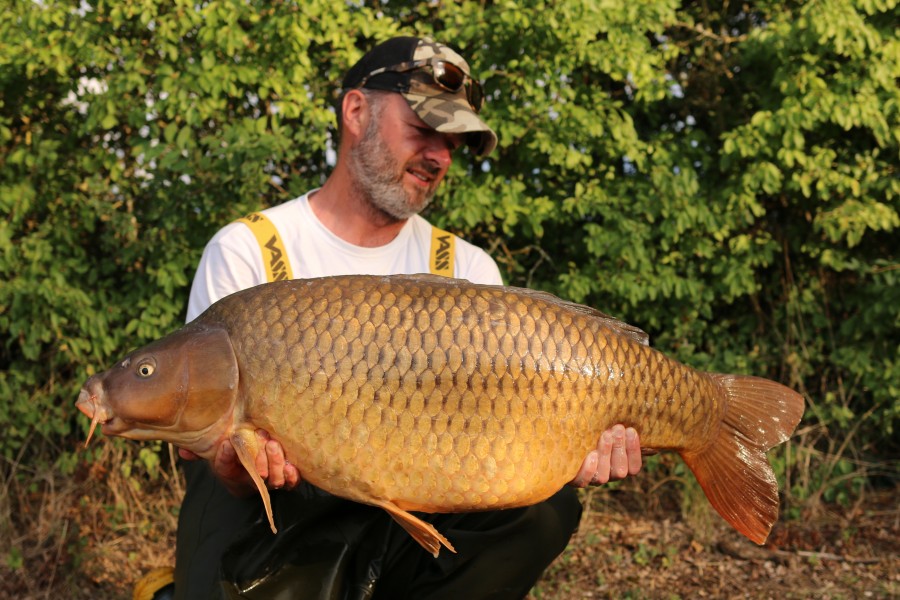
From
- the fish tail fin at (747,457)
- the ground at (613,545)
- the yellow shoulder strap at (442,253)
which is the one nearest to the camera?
the fish tail fin at (747,457)

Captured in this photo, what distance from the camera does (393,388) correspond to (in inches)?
60.3

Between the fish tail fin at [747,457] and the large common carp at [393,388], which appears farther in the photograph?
the fish tail fin at [747,457]

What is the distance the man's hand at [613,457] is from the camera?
169cm

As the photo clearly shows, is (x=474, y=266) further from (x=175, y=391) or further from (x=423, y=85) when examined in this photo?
(x=175, y=391)

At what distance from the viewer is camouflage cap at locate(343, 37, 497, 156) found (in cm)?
222

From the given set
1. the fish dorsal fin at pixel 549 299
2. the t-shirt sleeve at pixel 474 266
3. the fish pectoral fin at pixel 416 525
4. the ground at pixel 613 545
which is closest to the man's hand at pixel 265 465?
the fish pectoral fin at pixel 416 525

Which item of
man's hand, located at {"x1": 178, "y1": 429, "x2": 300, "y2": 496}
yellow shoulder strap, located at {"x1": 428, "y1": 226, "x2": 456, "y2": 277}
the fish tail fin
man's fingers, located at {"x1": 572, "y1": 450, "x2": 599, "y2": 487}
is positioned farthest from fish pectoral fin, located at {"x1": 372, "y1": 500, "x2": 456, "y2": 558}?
yellow shoulder strap, located at {"x1": 428, "y1": 226, "x2": 456, "y2": 277}

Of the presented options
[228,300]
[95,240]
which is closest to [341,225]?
[228,300]

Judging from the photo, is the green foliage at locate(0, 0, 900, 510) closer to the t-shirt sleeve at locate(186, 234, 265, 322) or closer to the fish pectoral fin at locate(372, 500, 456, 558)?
the t-shirt sleeve at locate(186, 234, 265, 322)

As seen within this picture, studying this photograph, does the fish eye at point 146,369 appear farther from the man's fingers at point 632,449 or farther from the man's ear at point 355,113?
the man's ear at point 355,113

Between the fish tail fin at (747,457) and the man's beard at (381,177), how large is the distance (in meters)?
0.87

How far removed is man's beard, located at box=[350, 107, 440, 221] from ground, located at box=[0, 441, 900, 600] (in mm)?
1276

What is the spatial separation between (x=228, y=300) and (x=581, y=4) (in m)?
1.98

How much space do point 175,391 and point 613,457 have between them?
31.3 inches
